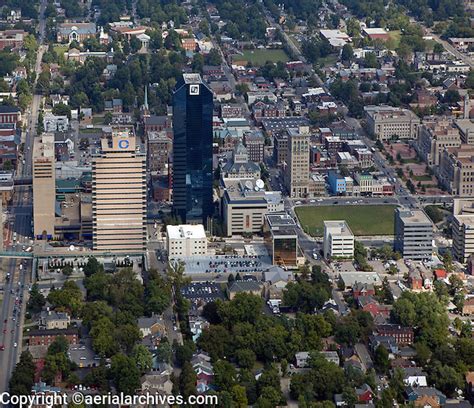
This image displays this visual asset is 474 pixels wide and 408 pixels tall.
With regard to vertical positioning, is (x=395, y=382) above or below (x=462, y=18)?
below

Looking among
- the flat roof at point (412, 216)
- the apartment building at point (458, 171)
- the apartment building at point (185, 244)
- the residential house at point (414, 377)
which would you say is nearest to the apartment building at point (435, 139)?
the apartment building at point (458, 171)

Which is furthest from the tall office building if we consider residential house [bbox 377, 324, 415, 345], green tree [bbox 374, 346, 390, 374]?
green tree [bbox 374, 346, 390, 374]

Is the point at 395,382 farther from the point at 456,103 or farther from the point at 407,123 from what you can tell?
the point at 456,103

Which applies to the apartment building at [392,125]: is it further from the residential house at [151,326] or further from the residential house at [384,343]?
the residential house at [151,326]

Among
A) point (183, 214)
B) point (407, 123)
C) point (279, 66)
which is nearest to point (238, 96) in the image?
point (279, 66)

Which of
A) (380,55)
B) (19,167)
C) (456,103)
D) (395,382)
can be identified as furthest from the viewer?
(380,55)

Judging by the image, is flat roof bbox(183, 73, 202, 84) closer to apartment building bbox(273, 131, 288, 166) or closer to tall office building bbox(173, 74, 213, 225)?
tall office building bbox(173, 74, 213, 225)

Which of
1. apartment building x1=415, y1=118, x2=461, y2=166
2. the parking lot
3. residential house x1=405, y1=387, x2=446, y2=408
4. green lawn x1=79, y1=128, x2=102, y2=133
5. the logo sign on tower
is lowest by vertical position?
residential house x1=405, y1=387, x2=446, y2=408

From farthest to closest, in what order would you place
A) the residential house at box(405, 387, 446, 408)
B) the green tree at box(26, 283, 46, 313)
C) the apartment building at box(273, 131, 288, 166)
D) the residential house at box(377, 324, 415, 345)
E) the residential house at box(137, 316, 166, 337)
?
the apartment building at box(273, 131, 288, 166) < the green tree at box(26, 283, 46, 313) < the residential house at box(137, 316, 166, 337) < the residential house at box(377, 324, 415, 345) < the residential house at box(405, 387, 446, 408)
